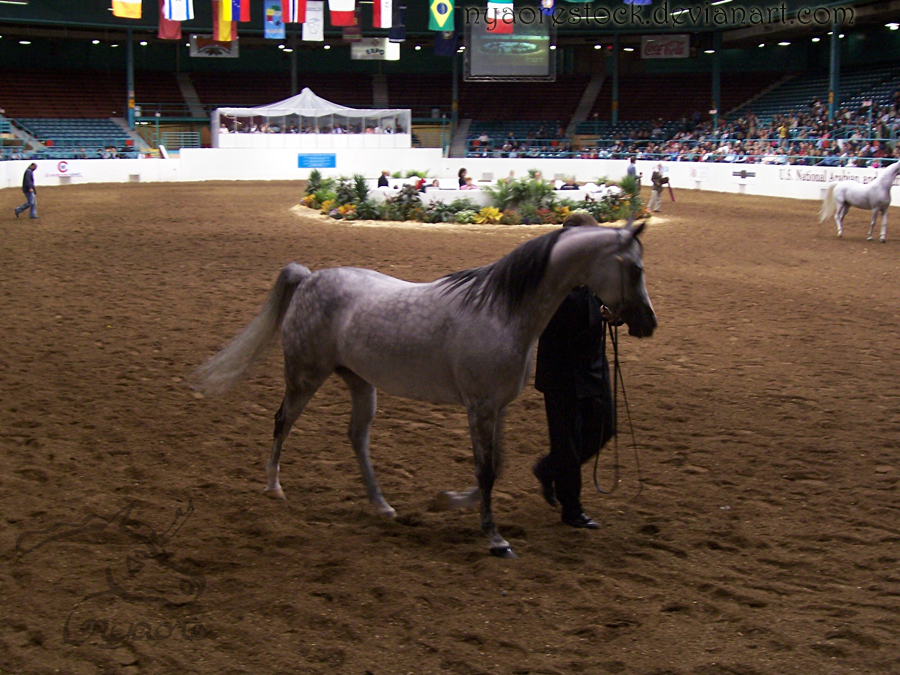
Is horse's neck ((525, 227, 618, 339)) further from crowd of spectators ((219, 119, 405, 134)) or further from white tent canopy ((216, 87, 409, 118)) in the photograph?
white tent canopy ((216, 87, 409, 118))

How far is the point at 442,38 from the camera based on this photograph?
44.3 m

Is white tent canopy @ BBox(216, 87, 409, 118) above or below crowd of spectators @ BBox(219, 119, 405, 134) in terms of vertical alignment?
above

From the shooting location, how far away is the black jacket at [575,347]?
5.09 meters

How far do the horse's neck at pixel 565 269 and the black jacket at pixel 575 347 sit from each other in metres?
0.28

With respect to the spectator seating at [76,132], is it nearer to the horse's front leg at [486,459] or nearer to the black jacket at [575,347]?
the black jacket at [575,347]

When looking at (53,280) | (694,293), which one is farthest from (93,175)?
(694,293)

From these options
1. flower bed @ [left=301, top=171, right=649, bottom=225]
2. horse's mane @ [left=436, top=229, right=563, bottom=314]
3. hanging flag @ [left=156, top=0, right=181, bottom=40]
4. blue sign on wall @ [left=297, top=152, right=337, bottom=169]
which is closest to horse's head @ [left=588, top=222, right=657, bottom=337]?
horse's mane @ [left=436, top=229, right=563, bottom=314]

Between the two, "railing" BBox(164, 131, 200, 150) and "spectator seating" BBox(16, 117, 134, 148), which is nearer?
"spectator seating" BBox(16, 117, 134, 148)

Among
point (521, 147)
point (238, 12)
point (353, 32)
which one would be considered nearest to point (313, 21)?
point (238, 12)

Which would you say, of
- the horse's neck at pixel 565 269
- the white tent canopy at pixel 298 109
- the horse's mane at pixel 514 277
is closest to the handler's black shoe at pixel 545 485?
the horse's neck at pixel 565 269

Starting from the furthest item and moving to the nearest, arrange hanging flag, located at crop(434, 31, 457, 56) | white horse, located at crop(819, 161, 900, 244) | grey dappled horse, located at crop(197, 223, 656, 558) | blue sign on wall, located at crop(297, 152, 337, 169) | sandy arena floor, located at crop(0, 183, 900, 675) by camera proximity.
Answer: hanging flag, located at crop(434, 31, 457, 56), blue sign on wall, located at crop(297, 152, 337, 169), white horse, located at crop(819, 161, 900, 244), grey dappled horse, located at crop(197, 223, 656, 558), sandy arena floor, located at crop(0, 183, 900, 675)

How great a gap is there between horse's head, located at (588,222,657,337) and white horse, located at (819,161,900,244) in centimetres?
1578

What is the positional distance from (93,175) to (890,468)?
37675mm

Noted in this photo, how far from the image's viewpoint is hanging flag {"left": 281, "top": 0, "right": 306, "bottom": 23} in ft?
128
